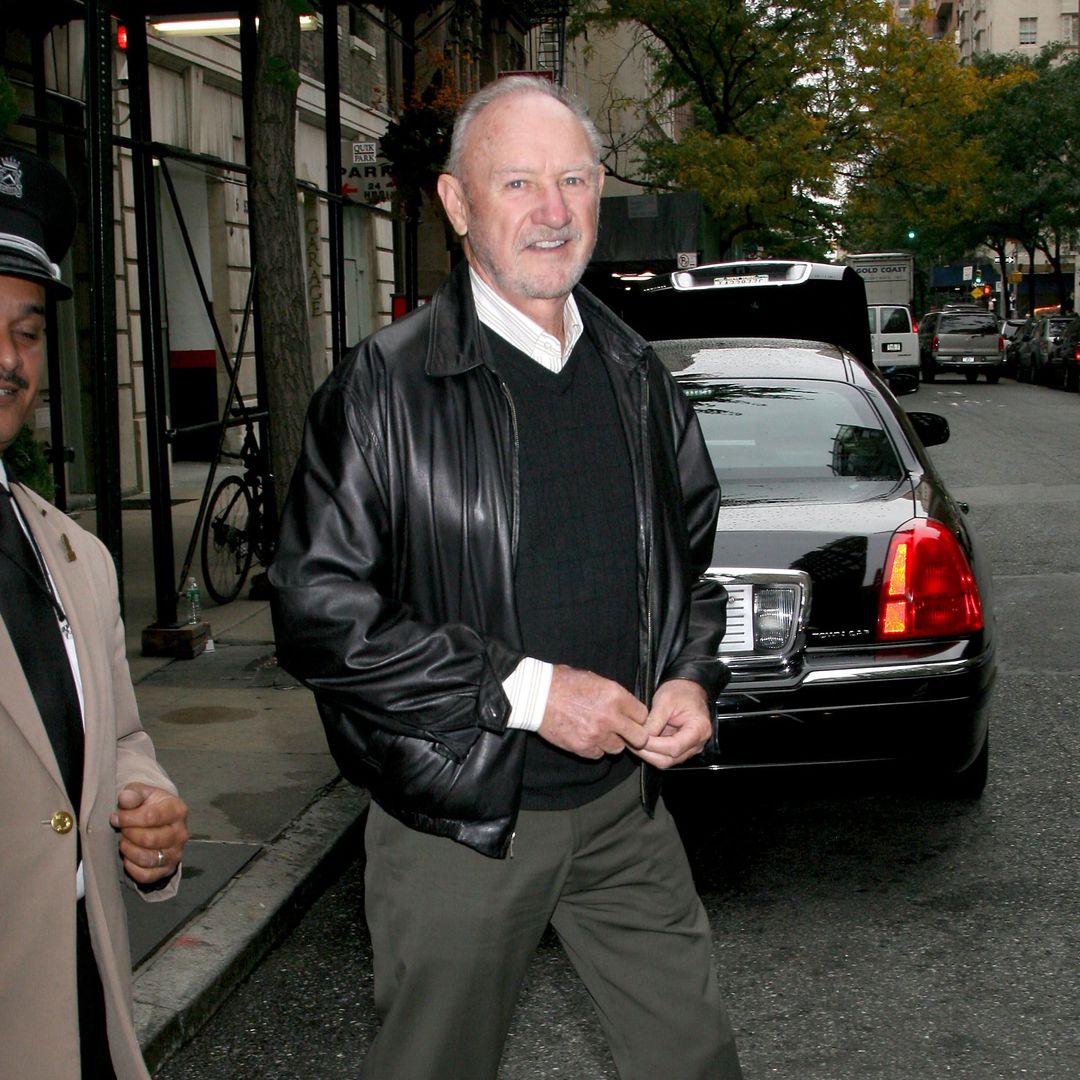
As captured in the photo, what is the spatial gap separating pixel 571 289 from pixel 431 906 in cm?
102

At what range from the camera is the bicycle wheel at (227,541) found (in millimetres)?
8703

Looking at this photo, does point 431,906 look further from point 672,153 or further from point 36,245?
point 672,153

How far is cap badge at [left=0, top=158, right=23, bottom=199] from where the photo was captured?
75.5 inches

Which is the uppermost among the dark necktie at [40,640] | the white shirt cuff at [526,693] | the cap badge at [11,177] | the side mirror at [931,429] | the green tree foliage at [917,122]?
the green tree foliage at [917,122]

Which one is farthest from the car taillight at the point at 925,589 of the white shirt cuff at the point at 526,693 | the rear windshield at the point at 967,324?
the rear windshield at the point at 967,324

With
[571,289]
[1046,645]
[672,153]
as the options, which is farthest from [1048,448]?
[571,289]

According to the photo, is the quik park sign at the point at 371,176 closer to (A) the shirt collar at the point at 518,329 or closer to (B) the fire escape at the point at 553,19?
(A) the shirt collar at the point at 518,329

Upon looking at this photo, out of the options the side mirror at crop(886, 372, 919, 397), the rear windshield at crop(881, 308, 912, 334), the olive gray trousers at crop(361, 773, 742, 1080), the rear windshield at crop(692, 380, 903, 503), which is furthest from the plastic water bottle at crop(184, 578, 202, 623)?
the rear windshield at crop(881, 308, 912, 334)

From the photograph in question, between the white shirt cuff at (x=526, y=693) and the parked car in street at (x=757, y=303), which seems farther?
the parked car in street at (x=757, y=303)

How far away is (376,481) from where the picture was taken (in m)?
2.23

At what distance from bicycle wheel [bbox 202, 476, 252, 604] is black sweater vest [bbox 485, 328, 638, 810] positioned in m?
6.41

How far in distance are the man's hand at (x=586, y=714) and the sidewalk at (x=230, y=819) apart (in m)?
1.14

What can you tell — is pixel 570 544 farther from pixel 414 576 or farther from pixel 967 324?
pixel 967 324

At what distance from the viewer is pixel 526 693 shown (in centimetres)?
220
